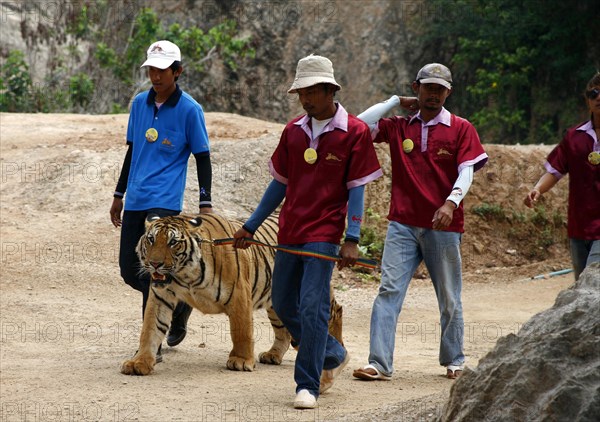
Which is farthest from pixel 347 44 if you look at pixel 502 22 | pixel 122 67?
pixel 122 67

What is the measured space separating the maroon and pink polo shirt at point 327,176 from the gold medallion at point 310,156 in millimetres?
28

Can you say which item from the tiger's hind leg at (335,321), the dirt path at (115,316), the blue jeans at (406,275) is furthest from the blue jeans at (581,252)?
the tiger's hind leg at (335,321)

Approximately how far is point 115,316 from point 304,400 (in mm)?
4216

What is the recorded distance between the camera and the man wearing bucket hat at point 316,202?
18.4ft

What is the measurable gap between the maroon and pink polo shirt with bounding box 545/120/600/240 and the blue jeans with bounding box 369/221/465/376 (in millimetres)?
770

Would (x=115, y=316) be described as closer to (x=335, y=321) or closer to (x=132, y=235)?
(x=132, y=235)

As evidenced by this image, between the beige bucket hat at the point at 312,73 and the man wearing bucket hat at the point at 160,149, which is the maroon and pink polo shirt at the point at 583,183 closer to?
the beige bucket hat at the point at 312,73

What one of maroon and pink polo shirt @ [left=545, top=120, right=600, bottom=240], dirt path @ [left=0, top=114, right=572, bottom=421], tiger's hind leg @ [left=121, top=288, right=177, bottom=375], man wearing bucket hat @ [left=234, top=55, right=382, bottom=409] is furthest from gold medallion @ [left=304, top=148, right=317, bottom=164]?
maroon and pink polo shirt @ [left=545, top=120, right=600, bottom=240]

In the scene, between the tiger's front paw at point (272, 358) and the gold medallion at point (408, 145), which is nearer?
the gold medallion at point (408, 145)

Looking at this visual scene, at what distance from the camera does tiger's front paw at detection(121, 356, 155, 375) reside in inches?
268

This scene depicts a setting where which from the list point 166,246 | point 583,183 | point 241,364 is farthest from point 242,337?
point 583,183

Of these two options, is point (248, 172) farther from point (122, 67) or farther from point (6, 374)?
point (122, 67)

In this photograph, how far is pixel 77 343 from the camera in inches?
330

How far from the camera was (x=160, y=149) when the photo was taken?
6953 millimetres
